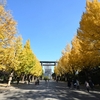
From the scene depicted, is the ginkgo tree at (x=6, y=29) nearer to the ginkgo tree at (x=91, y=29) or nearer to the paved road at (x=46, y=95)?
the paved road at (x=46, y=95)

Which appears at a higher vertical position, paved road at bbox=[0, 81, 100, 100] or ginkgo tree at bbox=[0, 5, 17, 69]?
ginkgo tree at bbox=[0, 5, 17, 69]

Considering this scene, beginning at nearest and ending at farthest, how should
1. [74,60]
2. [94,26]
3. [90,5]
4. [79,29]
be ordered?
[94,26]
[90,5]
[79,29]
[74,60]

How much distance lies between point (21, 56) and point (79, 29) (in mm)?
18710

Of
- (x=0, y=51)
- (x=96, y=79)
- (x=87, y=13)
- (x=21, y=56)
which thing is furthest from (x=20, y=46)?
(x=87, y=13)

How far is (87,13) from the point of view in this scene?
17.9 m

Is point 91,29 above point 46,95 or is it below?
above

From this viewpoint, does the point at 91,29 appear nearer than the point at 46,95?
Yes

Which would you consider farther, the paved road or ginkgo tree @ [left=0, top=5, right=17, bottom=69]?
ginkgo tree @ [left=0, top=5, right=17, bottom=69]

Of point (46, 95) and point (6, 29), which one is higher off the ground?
point (6, 29)

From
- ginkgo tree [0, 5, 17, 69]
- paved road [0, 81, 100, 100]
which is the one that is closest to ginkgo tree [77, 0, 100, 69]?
paved road [0, 81, 100, 100]

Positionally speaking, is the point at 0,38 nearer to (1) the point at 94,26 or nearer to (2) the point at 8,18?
(2) the point at 8,18

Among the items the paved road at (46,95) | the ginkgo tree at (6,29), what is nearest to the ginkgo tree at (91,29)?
the paved road at (46,95)

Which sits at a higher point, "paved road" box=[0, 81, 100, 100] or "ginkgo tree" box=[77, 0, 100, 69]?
"ginkgo tree" box=[77, 0, 100, 69]

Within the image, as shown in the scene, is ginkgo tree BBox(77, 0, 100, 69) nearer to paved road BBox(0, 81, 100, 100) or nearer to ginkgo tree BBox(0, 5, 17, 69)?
paved road BBox(0, 81, 100, 100)
